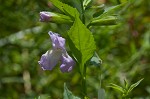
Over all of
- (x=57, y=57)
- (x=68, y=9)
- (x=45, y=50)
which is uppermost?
(x=68, y=9)

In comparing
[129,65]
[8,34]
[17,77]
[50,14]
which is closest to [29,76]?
[17,77]

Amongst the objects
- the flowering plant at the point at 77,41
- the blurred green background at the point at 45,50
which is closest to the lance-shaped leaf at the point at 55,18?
the flowering plant at the point at 77,41

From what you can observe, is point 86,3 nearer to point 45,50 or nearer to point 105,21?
point 105,21

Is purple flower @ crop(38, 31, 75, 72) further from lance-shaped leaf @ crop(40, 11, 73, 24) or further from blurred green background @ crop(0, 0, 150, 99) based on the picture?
blurred green background @ crop(0, 0, 150, 99)

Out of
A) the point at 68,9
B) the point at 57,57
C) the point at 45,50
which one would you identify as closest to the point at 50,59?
the point at 57,57

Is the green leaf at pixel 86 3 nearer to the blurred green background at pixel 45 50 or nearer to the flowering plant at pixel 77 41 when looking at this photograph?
the flowering plant at pixel 77 41
